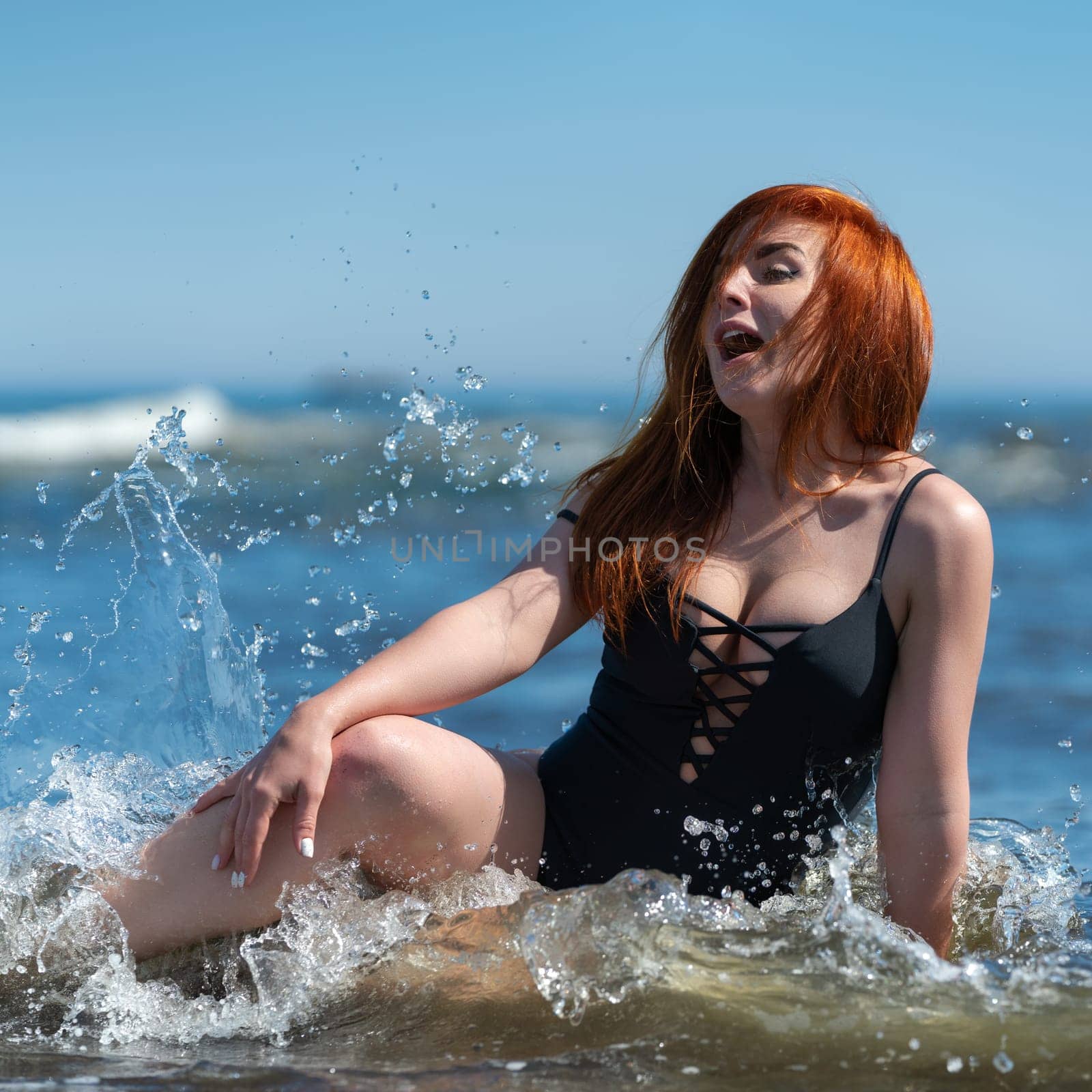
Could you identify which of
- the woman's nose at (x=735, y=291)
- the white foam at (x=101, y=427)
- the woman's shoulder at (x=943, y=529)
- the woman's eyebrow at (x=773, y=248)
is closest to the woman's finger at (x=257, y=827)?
the woman's shoulder at (x=943, y=529)

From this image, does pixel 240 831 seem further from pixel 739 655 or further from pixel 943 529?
pixel 943 529

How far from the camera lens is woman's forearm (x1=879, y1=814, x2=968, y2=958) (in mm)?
2221

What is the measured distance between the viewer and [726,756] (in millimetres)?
2344

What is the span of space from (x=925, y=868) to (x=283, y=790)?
1155 mm

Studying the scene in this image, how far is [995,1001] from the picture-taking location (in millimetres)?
1807

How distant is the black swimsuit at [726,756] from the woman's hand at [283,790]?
0.55 m

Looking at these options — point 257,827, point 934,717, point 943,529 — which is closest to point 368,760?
point 257,827

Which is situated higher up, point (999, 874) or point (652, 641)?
point (652, 641)

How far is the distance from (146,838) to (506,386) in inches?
1721

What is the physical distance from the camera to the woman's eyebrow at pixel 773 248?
2.54 metres

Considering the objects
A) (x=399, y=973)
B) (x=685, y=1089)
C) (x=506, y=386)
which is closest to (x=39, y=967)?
(x=399, y=973)

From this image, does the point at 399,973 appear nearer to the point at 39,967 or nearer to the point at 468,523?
the point at 39,967

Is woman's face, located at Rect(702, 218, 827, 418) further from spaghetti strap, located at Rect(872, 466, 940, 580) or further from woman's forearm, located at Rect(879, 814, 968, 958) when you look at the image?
woman's forearm, located at Rect(879, 814, 968, 958)

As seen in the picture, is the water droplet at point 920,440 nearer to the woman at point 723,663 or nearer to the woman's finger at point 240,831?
the woman at point 723,663
